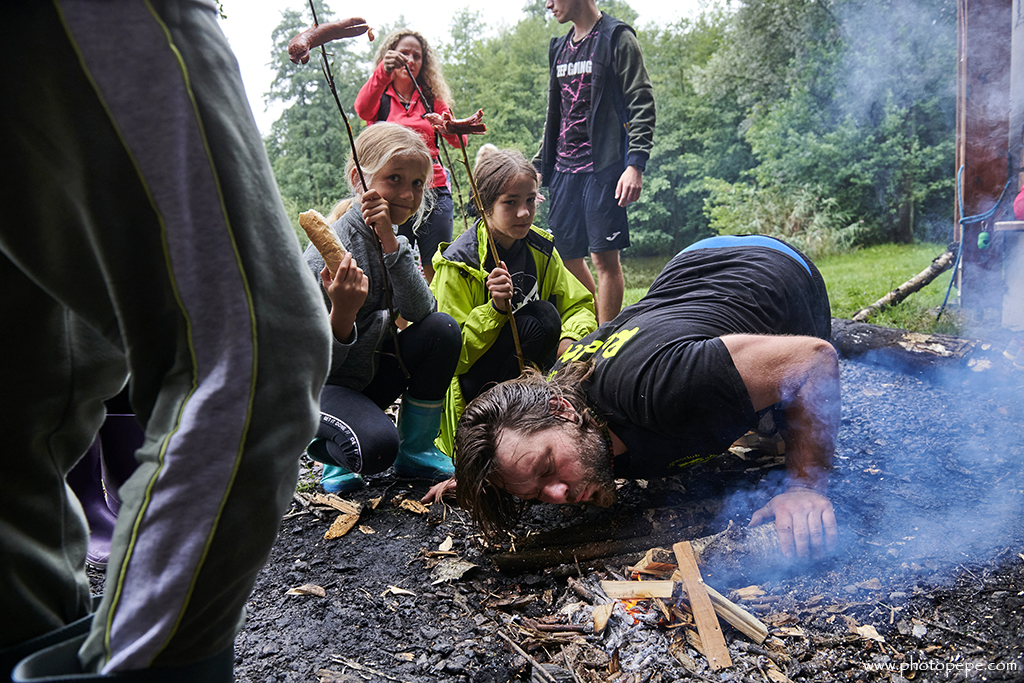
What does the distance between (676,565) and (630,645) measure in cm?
40

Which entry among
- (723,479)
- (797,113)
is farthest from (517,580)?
(797,113)

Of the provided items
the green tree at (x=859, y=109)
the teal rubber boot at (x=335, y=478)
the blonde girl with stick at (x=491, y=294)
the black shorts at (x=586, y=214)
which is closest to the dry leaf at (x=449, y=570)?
the teal rubber boot at (x=335, y=478)

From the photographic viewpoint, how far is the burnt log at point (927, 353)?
11.2ft

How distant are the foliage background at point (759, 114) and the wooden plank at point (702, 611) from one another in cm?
443

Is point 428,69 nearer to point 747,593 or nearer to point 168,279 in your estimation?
point 747,593

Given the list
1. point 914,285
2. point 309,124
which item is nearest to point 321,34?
point 914,285

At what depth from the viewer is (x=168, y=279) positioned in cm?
65

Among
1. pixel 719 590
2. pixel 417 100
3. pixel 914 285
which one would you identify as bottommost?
pixel 914 285

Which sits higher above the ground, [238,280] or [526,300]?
[238,280]

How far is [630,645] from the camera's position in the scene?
6.00ft

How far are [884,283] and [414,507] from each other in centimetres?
687

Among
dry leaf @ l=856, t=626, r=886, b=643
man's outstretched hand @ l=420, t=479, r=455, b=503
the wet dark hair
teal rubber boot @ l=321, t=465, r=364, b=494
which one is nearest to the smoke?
dry leaf @ l=856, t=626, r=886, b=643

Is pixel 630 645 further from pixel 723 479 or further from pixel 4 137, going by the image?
pixel 4 137

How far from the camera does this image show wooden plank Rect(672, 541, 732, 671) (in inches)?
68.6
